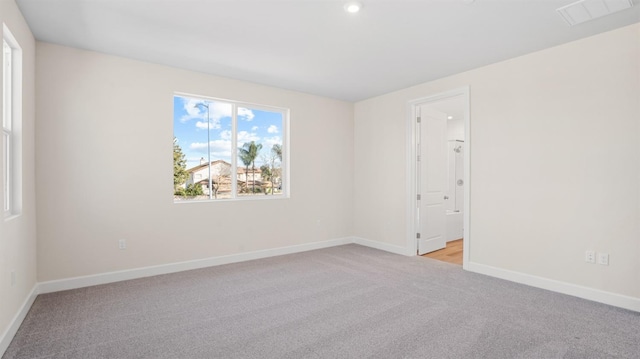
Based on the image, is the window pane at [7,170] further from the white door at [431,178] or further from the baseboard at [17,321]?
the white door at [431,178]

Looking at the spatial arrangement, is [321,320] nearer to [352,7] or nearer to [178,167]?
[352,7]

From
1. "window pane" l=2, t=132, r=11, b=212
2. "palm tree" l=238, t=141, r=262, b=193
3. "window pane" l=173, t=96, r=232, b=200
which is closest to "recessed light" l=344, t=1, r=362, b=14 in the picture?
"window pane" l=173, t=96, r=232, b=200

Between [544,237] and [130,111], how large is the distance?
475 cm

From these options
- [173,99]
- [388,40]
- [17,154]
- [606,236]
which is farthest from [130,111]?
[606,236]

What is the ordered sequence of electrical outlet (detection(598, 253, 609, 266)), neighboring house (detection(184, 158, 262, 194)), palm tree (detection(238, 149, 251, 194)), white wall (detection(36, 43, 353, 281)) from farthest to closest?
1. palm tree (detection(238, 149, 251, 194))
2. neighboring house (detection(184, 158, 262, 194))
3. white wall (detection(36, 43, 353, 281))
4. electrical outlet (detection(598, 253, 609, 266))

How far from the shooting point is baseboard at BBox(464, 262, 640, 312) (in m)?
2.89

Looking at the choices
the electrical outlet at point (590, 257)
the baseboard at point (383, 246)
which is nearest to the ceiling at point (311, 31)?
the electrical outlet at point (590, 257)

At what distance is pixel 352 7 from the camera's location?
2.52 m

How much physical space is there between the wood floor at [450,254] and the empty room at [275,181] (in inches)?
2.6

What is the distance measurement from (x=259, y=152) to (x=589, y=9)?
Answer: 393cm

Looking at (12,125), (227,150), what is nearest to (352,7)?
(227,150)

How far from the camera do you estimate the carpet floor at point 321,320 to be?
86.4 inches

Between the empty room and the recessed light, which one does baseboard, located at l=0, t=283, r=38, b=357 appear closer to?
the empty room

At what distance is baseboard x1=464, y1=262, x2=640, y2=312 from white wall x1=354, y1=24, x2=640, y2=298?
0.14 feet
